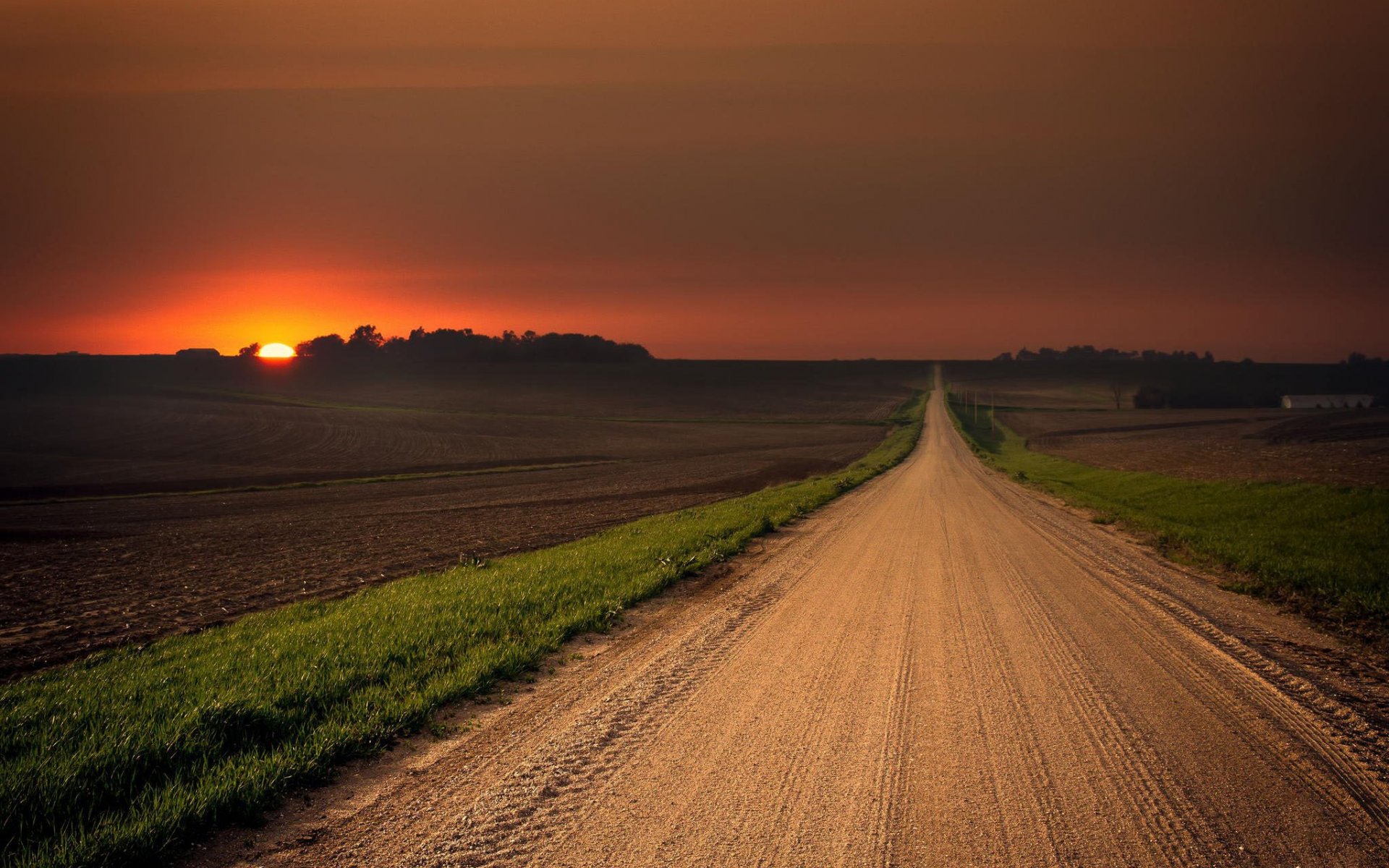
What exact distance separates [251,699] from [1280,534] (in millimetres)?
20025

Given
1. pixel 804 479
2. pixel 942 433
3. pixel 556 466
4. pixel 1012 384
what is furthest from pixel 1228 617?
pixel 1012 384

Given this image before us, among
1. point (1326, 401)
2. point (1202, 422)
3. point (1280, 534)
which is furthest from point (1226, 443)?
point (1326, 401)

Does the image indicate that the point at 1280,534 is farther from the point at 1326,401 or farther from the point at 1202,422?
the point at 1326,401

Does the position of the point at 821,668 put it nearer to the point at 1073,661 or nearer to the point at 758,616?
the point at 758,616

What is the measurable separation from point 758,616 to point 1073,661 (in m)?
4.06

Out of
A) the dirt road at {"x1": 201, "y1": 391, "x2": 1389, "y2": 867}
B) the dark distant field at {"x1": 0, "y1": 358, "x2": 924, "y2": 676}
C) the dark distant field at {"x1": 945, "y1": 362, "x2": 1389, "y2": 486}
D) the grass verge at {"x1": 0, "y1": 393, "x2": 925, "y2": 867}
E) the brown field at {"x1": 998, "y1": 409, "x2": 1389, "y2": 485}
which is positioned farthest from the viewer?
the dark distant field at {"x1": 945, "y1": 362, "x2": 1389, "y2": 486}

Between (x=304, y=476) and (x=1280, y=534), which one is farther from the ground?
(x=1280, y=534)

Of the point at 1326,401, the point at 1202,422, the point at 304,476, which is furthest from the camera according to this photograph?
the point at 1326,401

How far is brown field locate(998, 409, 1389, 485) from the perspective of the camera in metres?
34.4

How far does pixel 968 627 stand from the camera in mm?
9281

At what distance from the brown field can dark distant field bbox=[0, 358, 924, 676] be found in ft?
63.5

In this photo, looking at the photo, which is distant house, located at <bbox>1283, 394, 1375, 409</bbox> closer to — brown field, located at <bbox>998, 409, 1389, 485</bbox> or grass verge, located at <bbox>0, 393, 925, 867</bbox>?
brown field, located at <bbox>998, 409, 1389, 485</bbox>

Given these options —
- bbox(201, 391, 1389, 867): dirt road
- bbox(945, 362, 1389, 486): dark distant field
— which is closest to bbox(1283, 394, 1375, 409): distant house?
bbox(945, 362, 1389, 486): dark distant field

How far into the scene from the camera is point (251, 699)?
6.54 m
